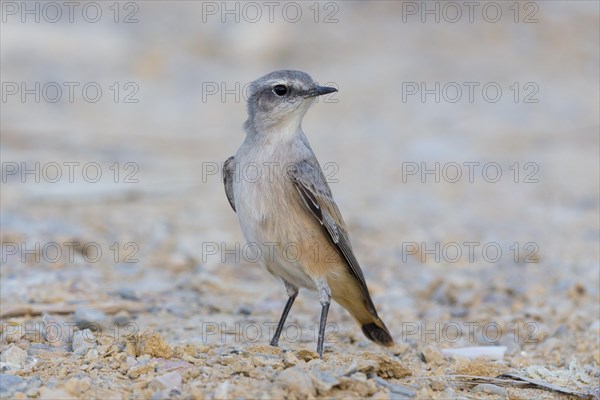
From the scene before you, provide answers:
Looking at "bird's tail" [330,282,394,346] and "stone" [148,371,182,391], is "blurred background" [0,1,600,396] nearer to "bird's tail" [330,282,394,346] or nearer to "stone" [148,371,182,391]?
"bird's tail" [330,282,394,346]

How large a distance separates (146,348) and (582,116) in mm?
Answer: 14215

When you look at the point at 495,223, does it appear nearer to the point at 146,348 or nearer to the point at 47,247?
the point at 47,247

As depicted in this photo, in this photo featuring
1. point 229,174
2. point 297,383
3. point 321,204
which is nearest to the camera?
point 297,383

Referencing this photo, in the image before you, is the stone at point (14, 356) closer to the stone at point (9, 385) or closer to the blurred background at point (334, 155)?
the stone at point (9, 385)

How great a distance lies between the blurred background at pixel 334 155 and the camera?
9477 millimetres

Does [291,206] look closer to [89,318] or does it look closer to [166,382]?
[89,318]

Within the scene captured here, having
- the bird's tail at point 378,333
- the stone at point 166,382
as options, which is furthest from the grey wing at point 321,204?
the stone at point 166,382

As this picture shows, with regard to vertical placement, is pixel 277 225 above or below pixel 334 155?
below

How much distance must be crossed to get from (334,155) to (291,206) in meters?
9.59

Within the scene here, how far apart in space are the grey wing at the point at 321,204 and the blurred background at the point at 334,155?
34.7 inches

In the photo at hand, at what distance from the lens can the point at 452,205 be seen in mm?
13859

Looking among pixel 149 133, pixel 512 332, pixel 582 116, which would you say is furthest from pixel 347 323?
pixel 582 116

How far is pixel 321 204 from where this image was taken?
24.6ft

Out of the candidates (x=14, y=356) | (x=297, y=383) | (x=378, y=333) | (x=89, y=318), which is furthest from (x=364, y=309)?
(x=14, y=356)
